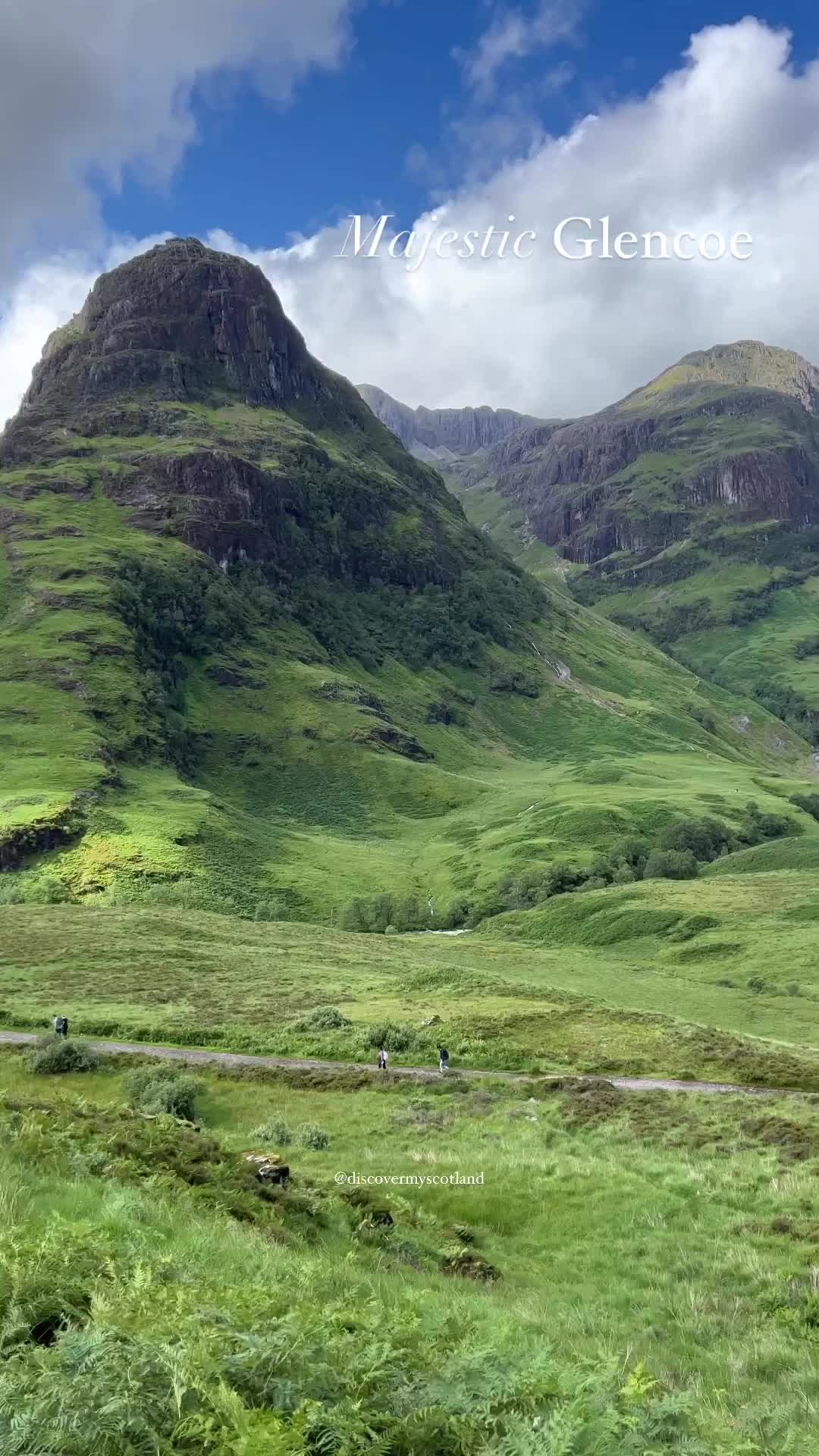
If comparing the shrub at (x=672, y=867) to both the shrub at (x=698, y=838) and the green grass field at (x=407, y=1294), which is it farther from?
the green grass field at (x=407, y=1294)

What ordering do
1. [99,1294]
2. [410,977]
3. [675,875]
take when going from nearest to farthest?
[99,1294], [410,977], [675,875]

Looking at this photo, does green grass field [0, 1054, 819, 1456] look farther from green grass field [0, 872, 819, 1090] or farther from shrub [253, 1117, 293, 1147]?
green grass field [0, 872, 819, 1090]

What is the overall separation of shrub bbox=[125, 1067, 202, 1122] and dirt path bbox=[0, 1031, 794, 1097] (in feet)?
20.5

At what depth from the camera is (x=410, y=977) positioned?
68.5 m

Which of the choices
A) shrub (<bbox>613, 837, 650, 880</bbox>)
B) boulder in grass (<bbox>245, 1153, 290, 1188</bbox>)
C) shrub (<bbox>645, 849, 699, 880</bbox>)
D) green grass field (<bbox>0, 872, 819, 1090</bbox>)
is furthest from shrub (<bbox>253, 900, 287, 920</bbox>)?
boulder in grass (<bbox>245, 1153, 290, 1188</bbox>)

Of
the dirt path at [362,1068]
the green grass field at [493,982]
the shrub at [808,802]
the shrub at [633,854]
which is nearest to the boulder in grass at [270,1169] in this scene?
the dirt path at [362,1068]

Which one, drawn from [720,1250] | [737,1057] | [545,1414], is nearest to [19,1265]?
[545,1414]

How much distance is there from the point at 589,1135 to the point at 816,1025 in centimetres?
4344

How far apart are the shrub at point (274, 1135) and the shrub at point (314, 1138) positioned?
402 millimetres

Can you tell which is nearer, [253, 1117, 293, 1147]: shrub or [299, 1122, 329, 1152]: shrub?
[299, 1122, 329, 1152]: shrub

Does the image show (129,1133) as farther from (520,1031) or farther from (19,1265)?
(520,1031)

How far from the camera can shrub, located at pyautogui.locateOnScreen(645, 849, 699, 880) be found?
12550 cm

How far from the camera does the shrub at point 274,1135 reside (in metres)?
25.5

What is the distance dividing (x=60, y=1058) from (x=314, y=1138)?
15.8 m
